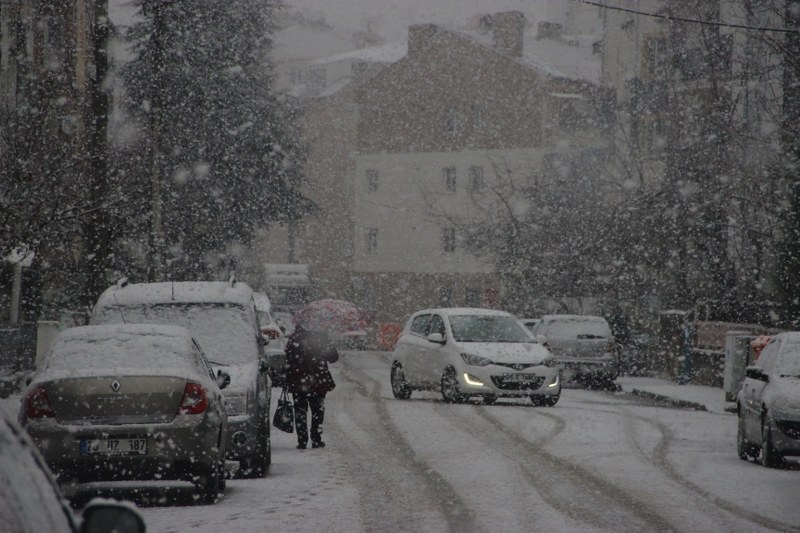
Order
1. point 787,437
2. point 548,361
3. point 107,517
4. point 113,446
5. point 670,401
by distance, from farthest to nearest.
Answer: point 670,401 < point 548,361 < point 787,437 < point 113,446 < point 107,517

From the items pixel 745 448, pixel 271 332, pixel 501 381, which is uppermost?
pixel 271 332

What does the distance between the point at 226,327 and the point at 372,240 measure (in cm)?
6338

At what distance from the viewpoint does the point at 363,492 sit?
11.8m

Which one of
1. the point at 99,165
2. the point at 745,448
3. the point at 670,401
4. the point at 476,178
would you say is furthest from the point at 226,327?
the point at 476,178

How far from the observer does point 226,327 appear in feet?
43.8

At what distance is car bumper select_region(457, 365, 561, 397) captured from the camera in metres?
23.2

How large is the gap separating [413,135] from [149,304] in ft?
204

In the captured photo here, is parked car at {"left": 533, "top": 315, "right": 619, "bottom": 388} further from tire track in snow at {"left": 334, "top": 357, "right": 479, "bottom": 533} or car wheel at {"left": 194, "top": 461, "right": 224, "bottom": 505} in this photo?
car wheel at {"left": 194, "top": 461, "right": 224, "bottom": 505}

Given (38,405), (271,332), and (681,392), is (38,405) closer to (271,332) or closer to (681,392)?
(271,332)

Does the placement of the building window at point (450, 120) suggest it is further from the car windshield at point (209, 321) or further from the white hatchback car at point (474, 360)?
the car windshield at point (209, 321)

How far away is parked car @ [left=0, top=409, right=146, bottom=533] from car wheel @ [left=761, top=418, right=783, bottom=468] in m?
11.9

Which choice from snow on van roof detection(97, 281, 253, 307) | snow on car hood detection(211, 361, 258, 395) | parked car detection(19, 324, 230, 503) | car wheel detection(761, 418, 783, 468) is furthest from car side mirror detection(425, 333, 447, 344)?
parked car detection(19, 324, 230, 503)

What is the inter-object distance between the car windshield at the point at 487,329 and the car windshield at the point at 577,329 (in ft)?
21.5

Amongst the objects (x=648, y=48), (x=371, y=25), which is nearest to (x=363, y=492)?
(x=648, y=48)
